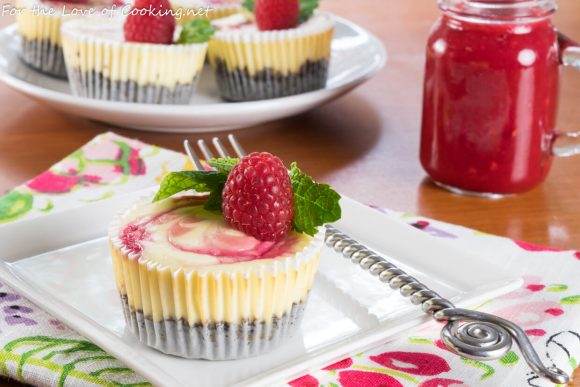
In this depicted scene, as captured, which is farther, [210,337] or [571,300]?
[571,300]

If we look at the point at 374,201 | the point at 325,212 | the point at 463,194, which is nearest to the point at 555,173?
the point at 463,194

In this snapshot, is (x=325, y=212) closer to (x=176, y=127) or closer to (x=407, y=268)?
(x=407, y=268)

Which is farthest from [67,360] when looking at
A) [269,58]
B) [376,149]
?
[269,58]

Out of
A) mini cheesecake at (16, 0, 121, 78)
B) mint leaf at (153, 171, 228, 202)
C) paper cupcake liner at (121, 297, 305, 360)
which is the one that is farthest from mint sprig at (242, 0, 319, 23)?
paper cupcake liner at (121, 297, 305, 360)

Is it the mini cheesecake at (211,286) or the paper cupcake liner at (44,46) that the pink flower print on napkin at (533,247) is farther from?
the paper cupcake liner at (44,46)

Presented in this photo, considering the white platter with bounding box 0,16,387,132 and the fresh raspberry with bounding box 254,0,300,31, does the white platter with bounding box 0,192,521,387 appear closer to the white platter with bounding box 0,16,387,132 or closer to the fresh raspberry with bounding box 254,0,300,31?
the white platter with bounding box 0,16,387,132

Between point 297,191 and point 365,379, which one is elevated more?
point 297,191

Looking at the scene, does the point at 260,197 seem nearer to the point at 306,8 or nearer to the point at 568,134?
the point at 568,134
